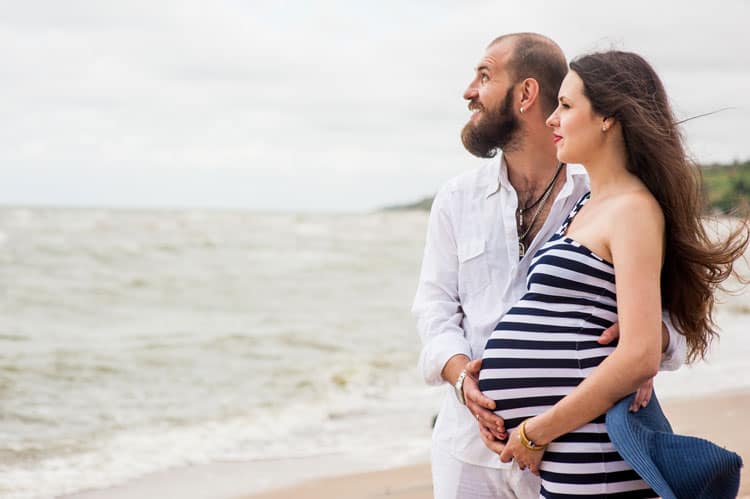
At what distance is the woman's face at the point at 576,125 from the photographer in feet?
7.28

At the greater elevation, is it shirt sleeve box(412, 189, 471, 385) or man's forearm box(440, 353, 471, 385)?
shirt sleeve box(412, 189, 471, 385)

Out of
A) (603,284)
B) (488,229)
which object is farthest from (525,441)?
(488,229)

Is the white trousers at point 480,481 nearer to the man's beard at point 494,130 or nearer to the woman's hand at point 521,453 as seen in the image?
the woman's hand at point 521,453

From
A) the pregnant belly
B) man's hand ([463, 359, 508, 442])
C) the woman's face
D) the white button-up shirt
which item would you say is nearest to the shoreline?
the white button-up shirt

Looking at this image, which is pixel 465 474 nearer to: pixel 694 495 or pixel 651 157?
pixel 694 495

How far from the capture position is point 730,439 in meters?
5.39

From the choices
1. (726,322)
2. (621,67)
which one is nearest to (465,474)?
(621,67)

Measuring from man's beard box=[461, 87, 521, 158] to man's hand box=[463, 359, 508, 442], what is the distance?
75 cm

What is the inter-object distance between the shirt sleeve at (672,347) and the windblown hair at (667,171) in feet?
0.08

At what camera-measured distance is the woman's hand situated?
217 centimetres

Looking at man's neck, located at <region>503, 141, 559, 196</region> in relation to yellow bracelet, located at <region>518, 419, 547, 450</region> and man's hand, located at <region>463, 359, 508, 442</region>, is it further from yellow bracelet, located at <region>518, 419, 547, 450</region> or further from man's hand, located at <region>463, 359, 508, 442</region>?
yellow bracelet, located at <region>518, 419, 547, 450</region>

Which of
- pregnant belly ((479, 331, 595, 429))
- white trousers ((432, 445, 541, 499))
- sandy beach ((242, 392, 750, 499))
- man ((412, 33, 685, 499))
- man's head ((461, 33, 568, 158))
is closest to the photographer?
pregnant belly ((479, 331, 595, 429))

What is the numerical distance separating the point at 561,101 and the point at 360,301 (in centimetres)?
1294

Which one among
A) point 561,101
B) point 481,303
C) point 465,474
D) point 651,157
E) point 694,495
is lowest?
point 465,474
